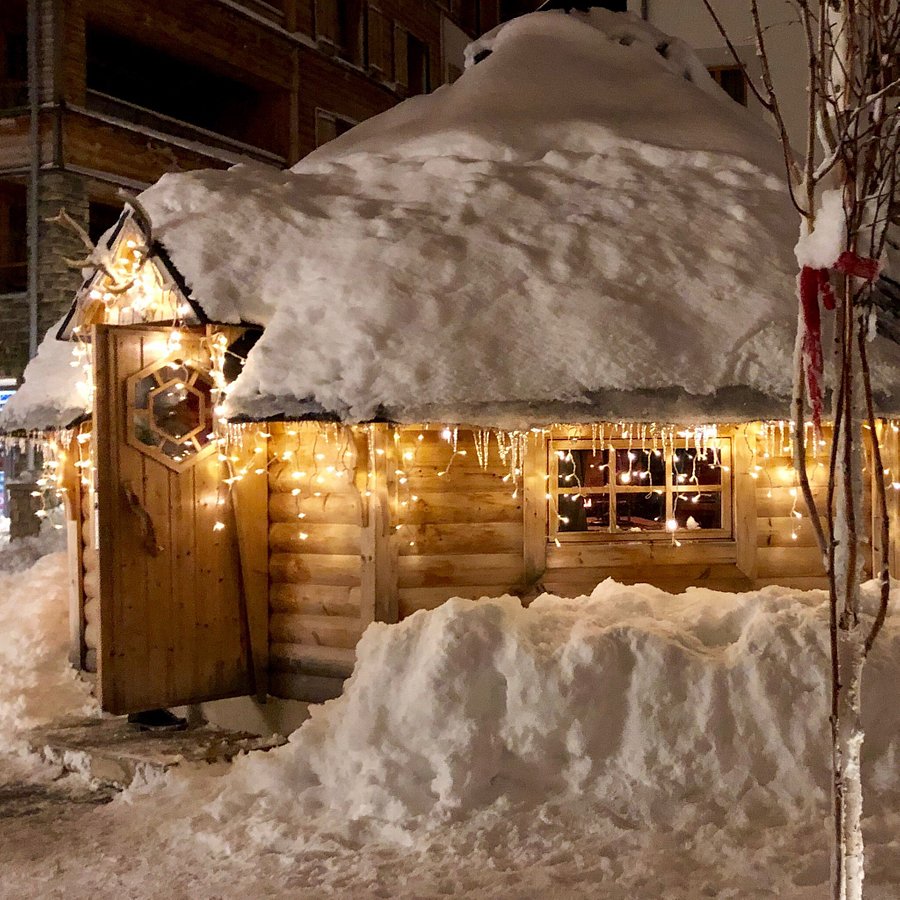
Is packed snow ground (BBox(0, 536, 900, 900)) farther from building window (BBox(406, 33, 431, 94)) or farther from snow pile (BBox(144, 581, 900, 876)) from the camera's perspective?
building window (BBox(406, 33, 431, 94))

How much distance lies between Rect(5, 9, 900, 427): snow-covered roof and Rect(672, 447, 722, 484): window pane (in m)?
1.88

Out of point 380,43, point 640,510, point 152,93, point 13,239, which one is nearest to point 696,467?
point 640,510

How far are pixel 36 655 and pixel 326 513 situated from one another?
386 cm

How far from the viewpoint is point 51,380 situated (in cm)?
1006

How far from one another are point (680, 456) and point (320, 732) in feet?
14.0

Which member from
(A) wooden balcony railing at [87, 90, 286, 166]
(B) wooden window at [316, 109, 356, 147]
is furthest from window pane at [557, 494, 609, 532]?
(B) wooden window at [316, 109, 356, 147]

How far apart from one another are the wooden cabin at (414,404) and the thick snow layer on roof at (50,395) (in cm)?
4

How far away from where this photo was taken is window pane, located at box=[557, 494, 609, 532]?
363 inches

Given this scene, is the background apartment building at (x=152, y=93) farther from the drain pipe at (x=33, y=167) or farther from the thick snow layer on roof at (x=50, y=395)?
the thick snow layer on roof at (x=50, y=395)

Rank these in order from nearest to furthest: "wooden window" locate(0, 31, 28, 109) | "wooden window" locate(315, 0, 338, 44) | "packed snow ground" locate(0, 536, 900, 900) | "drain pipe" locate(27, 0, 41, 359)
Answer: "packed snow ground" locate(0, 536, 900, 900) → "drain pipe" locate(27, 0, 41, 359) → "wooden window" locate(0, 31, 28, 109) → "wooden window" locate(315, 0, 338, 44)

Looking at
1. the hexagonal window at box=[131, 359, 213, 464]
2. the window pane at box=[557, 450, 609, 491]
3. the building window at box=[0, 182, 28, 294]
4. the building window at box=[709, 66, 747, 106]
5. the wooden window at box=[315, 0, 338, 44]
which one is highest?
the wooden window at box=[315, 0, 338, 44]

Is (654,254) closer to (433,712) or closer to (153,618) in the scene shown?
(433,712)

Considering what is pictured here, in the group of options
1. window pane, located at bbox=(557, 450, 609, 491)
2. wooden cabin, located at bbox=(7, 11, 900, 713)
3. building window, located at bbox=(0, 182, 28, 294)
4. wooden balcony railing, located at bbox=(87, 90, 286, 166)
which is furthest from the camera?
building window, located at bbox=(0, 182, 28, 294)

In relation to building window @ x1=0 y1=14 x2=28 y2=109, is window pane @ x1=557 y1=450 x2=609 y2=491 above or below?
below
